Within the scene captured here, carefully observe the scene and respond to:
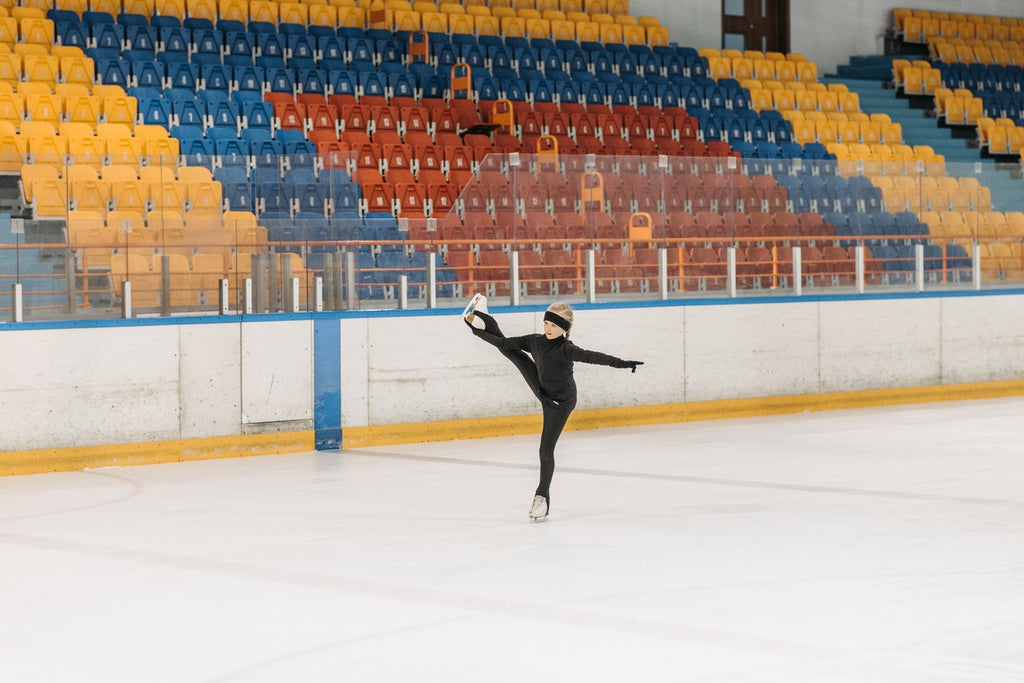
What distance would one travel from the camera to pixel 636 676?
17.4 feet

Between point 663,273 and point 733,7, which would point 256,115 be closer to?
point 663,273

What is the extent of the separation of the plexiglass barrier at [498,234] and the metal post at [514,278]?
0.01 meters

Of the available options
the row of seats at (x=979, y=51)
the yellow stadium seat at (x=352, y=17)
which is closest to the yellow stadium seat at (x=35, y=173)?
the yellow stadium seat at (x=352, y=17)

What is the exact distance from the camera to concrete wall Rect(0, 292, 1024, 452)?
11398mm

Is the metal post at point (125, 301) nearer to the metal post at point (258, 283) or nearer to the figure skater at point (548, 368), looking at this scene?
the metal post at point (258, 283)

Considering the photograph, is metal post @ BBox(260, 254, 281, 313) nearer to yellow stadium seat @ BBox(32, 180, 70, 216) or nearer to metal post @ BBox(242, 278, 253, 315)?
metal post @ BBox(242, 278, 253, 315)

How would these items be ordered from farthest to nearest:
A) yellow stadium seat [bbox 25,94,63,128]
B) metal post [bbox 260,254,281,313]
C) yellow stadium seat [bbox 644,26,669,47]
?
yellow stadium seat [bbox 644,26,669,47] → yellow stadium seat [bbox 25,94,63,128] → metal post [bbox 260,254,281,313]

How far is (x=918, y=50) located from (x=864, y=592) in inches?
1028

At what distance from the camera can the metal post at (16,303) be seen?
11.2m

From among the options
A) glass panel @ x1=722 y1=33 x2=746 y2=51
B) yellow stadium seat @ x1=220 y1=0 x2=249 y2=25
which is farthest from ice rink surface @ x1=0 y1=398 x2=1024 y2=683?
glass panel @ x1=722 y1=33 x2=746 y2=51

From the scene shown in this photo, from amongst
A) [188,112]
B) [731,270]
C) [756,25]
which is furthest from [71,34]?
[756,25]

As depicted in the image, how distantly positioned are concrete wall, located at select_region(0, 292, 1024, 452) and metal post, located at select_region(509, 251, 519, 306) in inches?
6.9

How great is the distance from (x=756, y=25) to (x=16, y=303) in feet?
69.1

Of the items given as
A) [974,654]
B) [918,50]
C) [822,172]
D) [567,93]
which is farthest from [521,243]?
[918,50]
